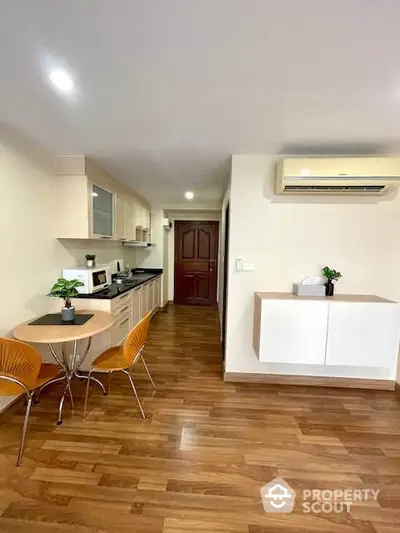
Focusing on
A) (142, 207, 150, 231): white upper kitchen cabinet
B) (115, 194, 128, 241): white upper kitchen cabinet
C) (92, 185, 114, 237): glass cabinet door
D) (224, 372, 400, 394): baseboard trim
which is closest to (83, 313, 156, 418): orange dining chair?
(224, 372, 400, 394): baseboard trim

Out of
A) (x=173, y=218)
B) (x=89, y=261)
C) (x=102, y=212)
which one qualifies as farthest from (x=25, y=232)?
(x=173, y=218)

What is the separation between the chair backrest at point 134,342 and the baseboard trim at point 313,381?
109 cm

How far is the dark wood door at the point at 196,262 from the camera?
6539 mm

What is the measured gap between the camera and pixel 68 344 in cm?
304

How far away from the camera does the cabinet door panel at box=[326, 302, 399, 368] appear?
2.51 meters

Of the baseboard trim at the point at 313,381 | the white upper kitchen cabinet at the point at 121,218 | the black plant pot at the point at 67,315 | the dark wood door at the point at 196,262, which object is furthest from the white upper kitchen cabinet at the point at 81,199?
the dark wood door at the point at 196,262

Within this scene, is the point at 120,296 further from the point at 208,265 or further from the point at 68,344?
the point at 208,265

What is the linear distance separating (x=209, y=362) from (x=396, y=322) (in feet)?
6.74

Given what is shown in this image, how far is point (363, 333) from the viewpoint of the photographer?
253 centimetres

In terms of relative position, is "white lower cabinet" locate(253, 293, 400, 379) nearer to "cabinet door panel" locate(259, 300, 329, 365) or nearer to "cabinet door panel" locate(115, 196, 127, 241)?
"cabinet door panel" locate(259, 300, 329, 365)

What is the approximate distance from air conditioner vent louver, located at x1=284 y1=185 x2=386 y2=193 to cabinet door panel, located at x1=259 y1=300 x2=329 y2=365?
1.07 meters

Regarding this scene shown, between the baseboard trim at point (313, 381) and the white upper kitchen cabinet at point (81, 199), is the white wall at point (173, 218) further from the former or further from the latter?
the baseboard trim at point (313, 381)

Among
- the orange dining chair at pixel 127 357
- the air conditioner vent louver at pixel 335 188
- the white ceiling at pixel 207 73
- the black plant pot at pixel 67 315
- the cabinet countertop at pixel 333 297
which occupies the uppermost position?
the white ceiling at pixel 207 73

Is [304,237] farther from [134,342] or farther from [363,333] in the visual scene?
[134,342]
